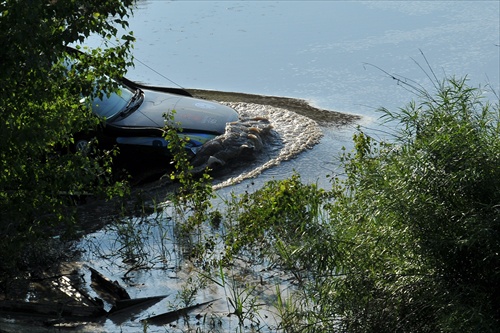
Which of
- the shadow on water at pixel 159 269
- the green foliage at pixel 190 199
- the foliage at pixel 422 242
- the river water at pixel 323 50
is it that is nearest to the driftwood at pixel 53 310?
the shadow on water at pixel 159 269

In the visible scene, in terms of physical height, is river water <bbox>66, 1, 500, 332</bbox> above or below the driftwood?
above

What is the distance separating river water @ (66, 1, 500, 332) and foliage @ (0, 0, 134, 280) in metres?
1.32

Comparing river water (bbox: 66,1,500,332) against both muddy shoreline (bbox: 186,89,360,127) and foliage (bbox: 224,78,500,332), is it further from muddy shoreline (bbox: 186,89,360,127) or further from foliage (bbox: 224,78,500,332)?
foliage (bbox: 224,78,500,332)

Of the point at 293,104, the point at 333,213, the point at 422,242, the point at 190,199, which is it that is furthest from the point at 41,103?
the point at 293,104

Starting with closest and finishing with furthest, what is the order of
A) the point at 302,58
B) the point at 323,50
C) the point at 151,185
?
the point at 151,185 → the point at 302,58 → the point at 323,50

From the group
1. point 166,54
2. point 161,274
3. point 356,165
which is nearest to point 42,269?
point 161,274

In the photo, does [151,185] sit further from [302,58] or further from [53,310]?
[302,58]

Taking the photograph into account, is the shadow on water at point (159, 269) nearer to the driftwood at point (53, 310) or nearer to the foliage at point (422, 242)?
the driftwood at point (53, 310)

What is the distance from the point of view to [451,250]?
6.04 metres

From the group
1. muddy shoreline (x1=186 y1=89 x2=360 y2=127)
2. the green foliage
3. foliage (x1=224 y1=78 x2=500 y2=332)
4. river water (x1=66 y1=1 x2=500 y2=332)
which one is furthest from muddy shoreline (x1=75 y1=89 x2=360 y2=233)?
foliage (x1=224 y1=78 x2=500 y2=332)

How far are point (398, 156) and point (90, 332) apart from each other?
3053mm

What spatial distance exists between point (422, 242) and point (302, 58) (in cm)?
1166

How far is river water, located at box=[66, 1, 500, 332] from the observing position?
9820mm

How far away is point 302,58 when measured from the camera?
57.5 ft
